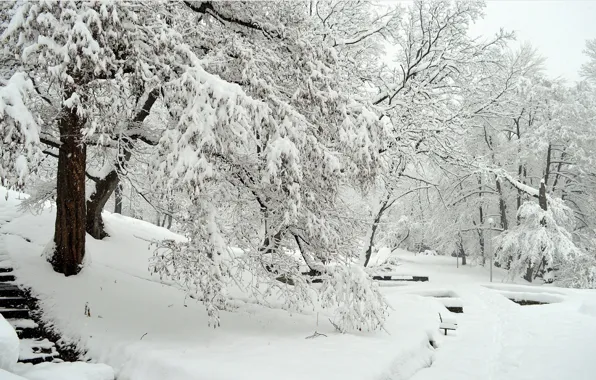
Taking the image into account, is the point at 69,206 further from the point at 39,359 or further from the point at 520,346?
the point at 520,346

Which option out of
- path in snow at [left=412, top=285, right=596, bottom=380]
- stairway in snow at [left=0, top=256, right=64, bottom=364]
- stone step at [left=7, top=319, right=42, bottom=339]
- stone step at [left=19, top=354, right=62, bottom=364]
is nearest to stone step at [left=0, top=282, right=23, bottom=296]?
stairway in snow at [left=0, top=256, right=64, bottom=364]

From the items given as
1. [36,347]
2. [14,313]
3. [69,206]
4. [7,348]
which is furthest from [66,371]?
[69,206]

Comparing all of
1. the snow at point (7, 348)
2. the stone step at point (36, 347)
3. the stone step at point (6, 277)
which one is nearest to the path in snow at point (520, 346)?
the snow at point (7, 348)

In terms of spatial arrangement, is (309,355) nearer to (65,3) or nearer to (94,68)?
(94,68)

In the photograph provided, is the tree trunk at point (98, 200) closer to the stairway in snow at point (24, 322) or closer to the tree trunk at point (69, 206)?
the tree trunk at point (69, 206)

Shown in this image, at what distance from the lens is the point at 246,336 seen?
741 centimetres

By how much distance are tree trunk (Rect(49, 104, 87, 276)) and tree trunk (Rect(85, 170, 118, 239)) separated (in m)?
2.06

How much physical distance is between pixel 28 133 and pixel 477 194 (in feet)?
86.2

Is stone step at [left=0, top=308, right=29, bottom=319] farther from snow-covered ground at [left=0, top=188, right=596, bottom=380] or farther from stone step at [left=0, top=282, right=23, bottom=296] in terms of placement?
stone step at [left=0, top=282, right=23, bottom=296]

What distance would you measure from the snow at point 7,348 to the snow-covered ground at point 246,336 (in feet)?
5.61

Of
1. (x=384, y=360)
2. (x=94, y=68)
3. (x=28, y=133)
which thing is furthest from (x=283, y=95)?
(x=384, y=360)

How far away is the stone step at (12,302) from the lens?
307 inches

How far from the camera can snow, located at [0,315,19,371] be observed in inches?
175

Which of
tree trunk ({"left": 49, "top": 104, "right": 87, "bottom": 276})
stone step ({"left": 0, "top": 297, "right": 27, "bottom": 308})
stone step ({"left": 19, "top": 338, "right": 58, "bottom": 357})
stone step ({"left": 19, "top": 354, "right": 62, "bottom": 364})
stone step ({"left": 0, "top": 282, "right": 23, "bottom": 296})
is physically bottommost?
stone step ({"left": 19, "top": 354, "right": 62, "bottom": 364})
